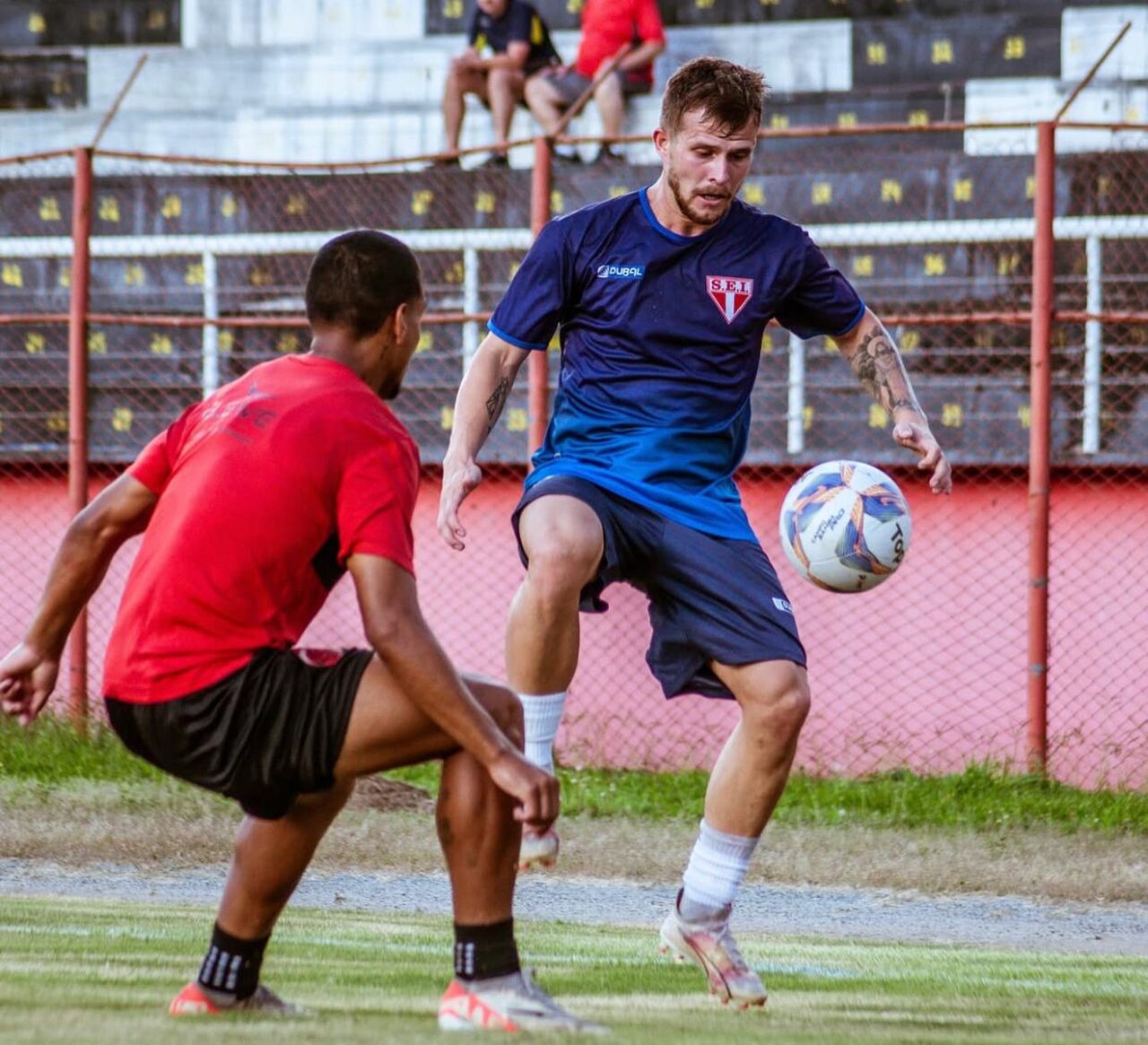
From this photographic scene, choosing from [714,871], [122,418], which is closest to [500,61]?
[122,418]

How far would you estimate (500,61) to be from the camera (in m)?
14.5

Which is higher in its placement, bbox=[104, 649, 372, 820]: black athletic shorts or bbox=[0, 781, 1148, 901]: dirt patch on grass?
bbox=[104, 649, 372, 820]: black athletic shorts

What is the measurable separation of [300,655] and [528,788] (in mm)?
557

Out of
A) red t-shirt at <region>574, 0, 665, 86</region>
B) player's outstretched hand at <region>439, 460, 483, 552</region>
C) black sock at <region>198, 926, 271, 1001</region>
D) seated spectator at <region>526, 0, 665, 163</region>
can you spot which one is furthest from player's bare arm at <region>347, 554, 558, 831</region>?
red t-shirt at <region>574, 0, 665, 86</region>

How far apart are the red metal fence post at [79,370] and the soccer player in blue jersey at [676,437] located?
20.3 feet

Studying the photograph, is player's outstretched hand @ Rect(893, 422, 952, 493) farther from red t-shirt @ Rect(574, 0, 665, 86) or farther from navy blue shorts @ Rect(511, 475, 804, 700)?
red t-shirt @ Rect(574, 0, 665, 86)

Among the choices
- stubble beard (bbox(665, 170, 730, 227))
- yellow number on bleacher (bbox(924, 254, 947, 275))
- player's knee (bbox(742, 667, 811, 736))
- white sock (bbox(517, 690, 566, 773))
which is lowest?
white sock (bbox(517, 690, 566, 773))

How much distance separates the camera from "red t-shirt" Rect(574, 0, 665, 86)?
13828 millimetres

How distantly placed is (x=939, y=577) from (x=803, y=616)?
80 centimetres

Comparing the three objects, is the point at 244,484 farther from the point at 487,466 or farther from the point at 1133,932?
the point at 487,466

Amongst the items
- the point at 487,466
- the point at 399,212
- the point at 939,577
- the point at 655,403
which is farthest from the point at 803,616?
the point at 655,403

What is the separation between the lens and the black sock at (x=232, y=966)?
3.97m

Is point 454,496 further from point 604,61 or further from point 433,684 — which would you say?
Result: point 604,61

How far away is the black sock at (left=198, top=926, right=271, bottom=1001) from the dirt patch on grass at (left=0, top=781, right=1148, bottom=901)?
168 inches
